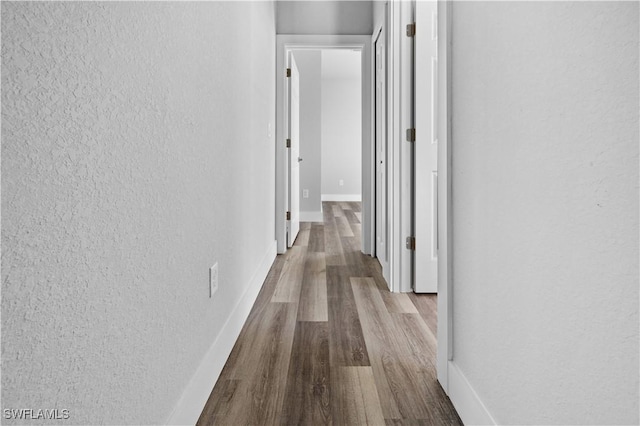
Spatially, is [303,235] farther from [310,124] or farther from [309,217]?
[310,124]

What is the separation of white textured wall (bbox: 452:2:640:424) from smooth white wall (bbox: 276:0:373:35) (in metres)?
2.84

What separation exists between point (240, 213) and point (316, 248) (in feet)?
7.36

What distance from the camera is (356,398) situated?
4.95 ft

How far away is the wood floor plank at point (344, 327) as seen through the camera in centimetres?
184

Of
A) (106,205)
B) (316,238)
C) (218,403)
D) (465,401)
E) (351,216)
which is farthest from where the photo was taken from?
(351,216)

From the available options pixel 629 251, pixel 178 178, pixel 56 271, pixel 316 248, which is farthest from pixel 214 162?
pixel 316 248

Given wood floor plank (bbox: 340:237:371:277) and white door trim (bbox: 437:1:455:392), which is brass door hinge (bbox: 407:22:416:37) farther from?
wood floor plank (bbox: 340:237:371:277)

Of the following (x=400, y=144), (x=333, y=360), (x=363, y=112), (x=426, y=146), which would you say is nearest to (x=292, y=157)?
(x=363, y=112)

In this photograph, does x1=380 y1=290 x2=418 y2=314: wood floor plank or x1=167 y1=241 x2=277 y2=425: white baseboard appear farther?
x1=380 y1=290 x2=418 y2=314: wood floor plank

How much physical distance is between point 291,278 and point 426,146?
4.23ft

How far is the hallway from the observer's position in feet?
4.66

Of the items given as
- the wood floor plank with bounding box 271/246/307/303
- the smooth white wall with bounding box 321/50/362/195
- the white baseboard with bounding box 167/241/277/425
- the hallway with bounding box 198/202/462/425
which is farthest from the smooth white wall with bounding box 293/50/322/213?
the white baseboard with bounding box 167/241/277/425

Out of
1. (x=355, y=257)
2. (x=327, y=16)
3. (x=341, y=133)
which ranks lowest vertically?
(x=355, y=257)

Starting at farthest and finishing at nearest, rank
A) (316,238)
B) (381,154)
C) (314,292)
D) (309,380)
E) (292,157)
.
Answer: (316,238), (292,157), (381,154), (314,292), (309,380)
